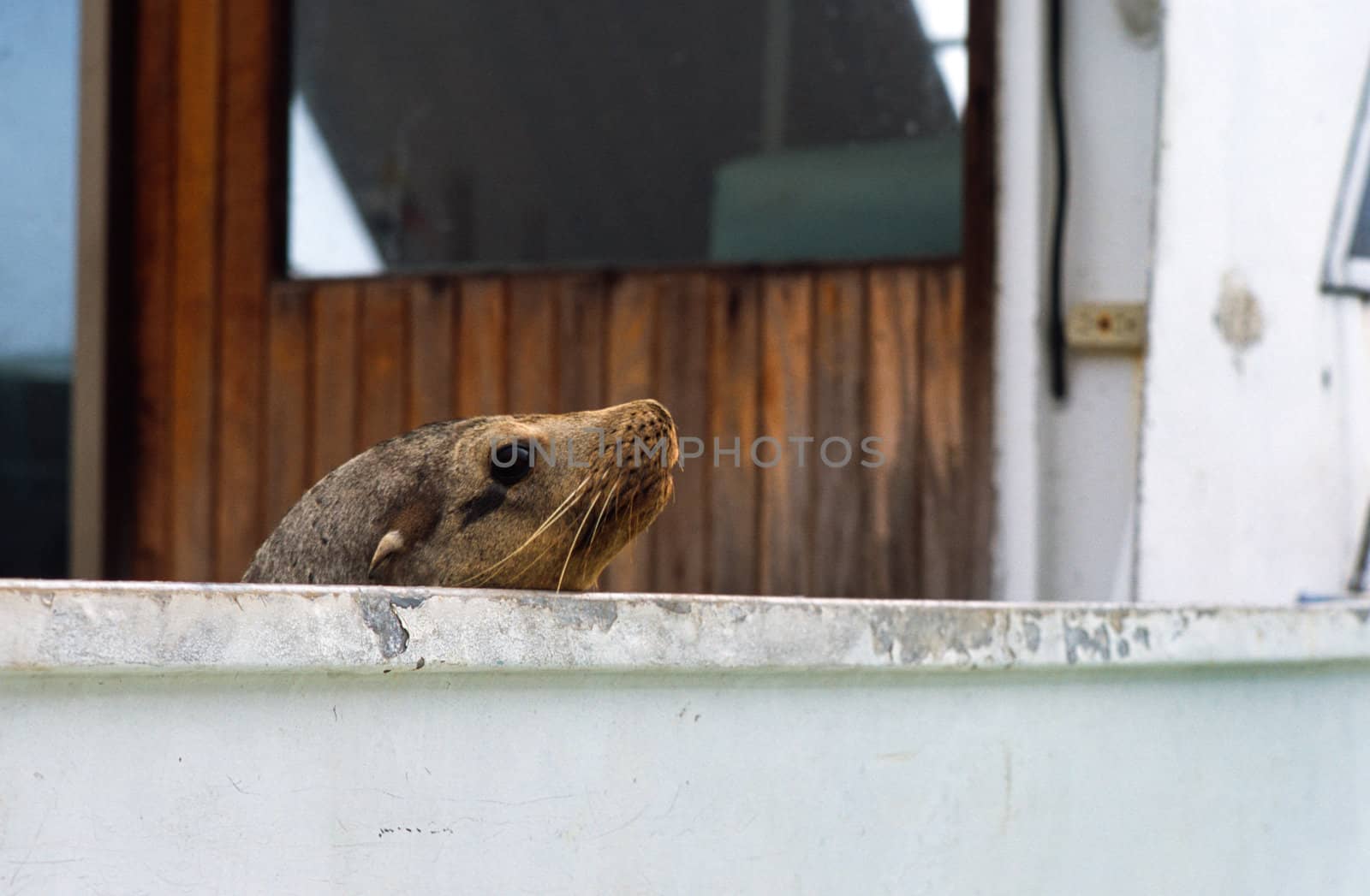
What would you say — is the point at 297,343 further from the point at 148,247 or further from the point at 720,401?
the point at 720,401

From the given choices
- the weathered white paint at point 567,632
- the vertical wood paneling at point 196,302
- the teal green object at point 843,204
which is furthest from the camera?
the vertical wood paneling at point 196,302

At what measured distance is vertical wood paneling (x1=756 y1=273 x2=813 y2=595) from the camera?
429cm

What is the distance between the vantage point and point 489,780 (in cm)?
170

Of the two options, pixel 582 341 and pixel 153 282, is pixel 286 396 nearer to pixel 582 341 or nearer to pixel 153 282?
pixel 153 282

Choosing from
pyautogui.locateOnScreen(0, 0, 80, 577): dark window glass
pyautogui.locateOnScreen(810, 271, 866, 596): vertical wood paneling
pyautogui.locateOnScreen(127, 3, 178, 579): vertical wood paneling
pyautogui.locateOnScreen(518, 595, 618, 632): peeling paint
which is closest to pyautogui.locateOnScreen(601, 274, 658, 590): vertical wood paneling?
pyautogui.locateOnScreen(810, 271, 866, 596): vertical wood paneling

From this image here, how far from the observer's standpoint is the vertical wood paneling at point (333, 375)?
464cm

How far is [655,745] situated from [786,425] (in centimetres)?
258

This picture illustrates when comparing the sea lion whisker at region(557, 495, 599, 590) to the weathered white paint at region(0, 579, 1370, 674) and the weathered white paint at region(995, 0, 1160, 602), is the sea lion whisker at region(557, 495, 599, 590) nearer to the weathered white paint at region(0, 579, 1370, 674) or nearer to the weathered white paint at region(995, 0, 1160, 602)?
the weathered white paint at region(0, 579, 1370, 674)

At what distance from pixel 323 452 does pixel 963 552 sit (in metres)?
1.88

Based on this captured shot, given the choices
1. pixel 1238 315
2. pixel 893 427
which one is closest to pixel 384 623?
pixel 1238 315

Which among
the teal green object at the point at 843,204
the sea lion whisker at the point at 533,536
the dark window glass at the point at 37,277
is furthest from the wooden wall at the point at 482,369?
the sea lion whisker at the point at 533,536

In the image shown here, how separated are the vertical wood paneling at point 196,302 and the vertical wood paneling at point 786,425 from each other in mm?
1705

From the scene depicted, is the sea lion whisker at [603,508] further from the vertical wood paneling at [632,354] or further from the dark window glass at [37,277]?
the dark window glass at [37,277]

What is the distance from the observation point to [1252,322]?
11.2 ft
